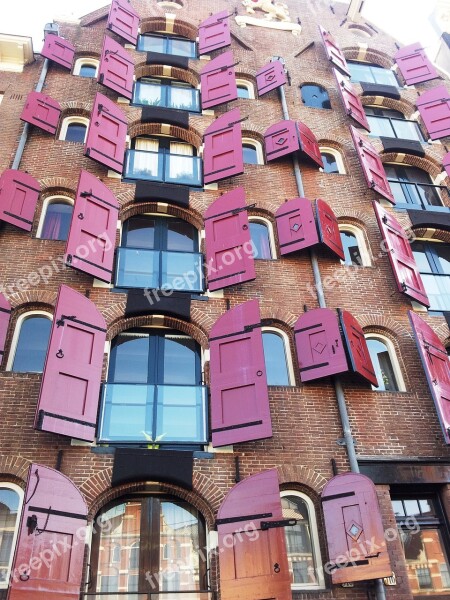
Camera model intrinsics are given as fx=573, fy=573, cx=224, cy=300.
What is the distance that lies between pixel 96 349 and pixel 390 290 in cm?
705

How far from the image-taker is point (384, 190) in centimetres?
1547

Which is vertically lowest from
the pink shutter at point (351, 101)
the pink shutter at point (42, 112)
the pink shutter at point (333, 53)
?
the pink shutter at point (42, 112)

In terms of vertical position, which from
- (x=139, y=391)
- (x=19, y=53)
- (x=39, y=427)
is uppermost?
(x=19, y=53)

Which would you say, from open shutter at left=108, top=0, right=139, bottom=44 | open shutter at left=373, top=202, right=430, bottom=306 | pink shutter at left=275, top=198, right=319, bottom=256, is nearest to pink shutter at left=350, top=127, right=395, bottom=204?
open shutter at left=373, top=202, right=430, bottom=306

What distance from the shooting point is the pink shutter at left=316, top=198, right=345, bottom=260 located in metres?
13.5

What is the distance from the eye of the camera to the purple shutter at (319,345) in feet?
36.7

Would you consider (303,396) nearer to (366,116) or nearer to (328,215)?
(328,215)

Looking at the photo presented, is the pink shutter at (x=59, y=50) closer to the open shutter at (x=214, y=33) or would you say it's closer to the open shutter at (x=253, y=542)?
the open shutter at (x=214, y=33)

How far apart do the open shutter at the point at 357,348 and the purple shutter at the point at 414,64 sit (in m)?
12.2

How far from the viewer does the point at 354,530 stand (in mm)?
9172

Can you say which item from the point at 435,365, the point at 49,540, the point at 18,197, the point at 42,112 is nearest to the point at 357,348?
the point at 435,365

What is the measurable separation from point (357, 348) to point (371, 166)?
641cm

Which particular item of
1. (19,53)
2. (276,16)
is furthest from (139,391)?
(276,16)

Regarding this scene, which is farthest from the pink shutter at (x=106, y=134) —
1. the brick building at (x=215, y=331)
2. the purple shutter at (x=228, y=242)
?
the purple shutter at (x=228, y=242)
